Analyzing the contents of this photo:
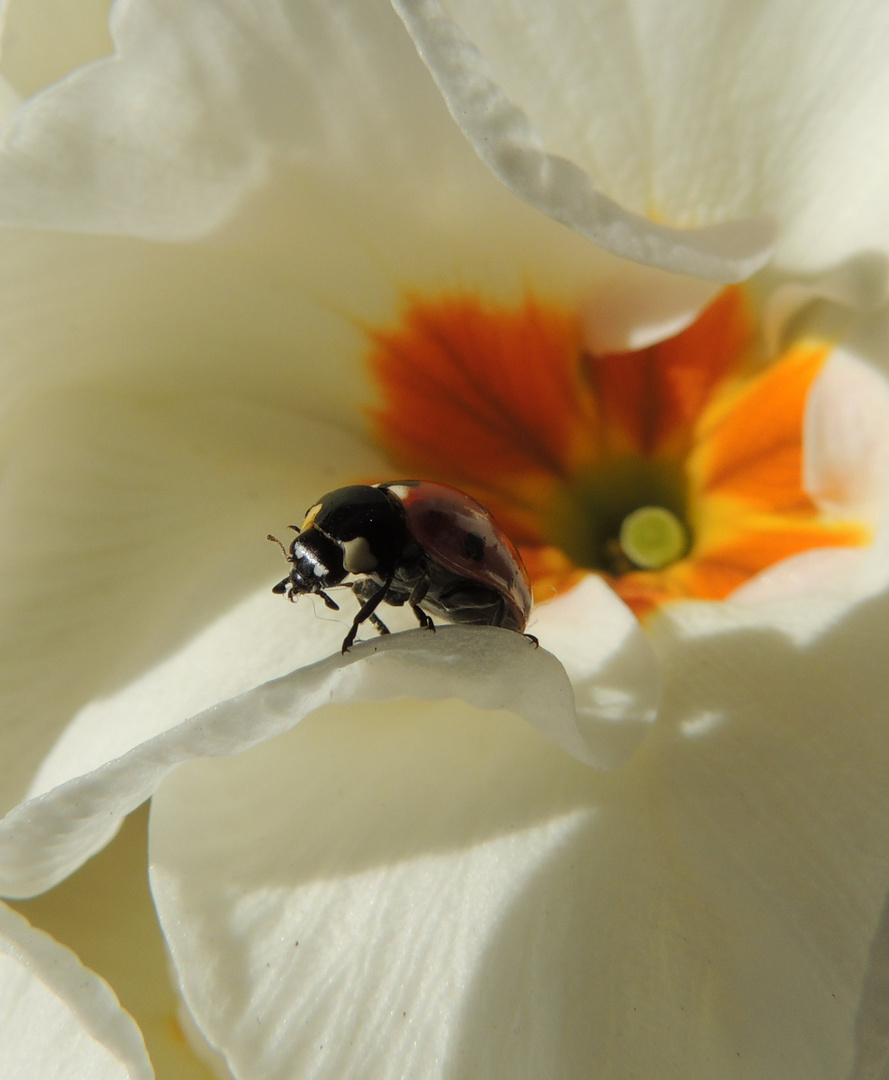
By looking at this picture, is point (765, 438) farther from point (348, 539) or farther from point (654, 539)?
point (348, 539)

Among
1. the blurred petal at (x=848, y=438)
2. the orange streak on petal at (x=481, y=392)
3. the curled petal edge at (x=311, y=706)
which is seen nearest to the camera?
the curled petal edge at (x=311, y=706)

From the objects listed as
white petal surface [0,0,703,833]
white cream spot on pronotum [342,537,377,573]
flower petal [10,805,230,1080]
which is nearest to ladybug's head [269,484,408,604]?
white cream spot on pronotum [342,537,377,573]

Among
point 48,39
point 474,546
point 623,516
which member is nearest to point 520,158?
point 474,546

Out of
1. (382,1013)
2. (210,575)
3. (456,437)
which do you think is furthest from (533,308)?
Result: (382,1013)

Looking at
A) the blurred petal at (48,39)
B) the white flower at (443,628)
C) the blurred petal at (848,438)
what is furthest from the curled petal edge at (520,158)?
the blurred petal at (48,39)

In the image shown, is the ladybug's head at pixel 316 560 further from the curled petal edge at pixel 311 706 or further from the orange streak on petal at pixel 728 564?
the orange streak on petal at pixel 728 564

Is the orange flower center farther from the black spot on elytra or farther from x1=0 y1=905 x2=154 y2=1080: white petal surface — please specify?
x1=0 y1=905 x2=154 y2=1080: white petal surface
